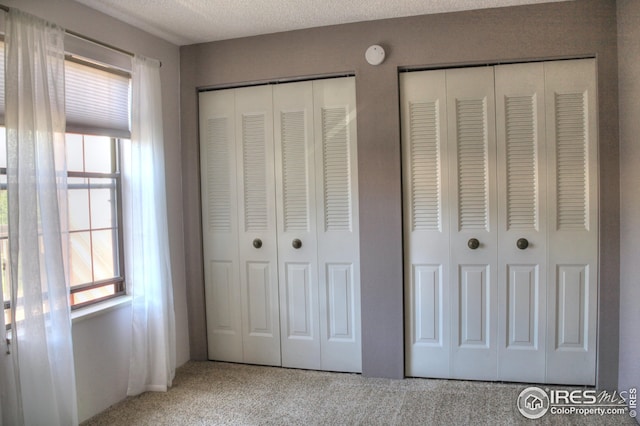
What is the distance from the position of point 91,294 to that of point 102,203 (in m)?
0.57

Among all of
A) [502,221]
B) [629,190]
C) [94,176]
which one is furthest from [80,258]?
[629,190]

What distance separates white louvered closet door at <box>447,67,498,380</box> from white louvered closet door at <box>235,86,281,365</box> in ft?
4.13

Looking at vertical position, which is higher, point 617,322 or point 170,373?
point 617,322

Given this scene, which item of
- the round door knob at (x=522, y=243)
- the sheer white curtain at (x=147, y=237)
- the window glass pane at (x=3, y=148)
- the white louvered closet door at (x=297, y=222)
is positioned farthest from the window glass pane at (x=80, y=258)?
the round door knob at (x=522, y=243)

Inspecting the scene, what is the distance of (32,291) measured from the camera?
2.13 meters

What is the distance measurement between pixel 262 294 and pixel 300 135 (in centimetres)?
119

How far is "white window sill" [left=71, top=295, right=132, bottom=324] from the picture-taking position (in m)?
2.54

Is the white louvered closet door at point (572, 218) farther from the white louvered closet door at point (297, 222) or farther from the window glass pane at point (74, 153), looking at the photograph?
the window glass pane at point (74, 153)

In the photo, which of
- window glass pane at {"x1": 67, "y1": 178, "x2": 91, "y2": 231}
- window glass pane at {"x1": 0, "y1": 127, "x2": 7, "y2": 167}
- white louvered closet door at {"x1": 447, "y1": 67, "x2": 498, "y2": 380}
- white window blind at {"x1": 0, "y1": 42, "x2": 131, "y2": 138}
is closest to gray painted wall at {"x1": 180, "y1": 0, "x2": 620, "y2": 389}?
white louvered closet door at {"x1": 447, "y1": 67, "x2": 498, "y2": 380}

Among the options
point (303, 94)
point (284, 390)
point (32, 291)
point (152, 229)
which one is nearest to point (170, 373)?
point (284, 390)

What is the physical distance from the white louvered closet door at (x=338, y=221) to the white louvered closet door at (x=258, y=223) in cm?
36

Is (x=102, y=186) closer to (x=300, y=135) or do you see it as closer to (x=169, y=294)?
(x=169, y=294)

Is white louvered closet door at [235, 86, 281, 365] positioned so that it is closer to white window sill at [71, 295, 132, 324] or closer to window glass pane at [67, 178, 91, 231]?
white window sill at [71, 295, 132, 324]

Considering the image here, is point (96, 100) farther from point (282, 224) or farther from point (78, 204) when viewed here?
point (282, 224)
